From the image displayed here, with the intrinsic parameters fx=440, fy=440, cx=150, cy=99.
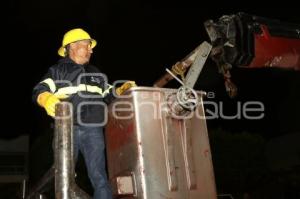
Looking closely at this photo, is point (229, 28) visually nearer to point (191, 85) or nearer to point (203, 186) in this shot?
point (191, 85)

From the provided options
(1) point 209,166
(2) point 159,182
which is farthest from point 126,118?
(1) point 209,166

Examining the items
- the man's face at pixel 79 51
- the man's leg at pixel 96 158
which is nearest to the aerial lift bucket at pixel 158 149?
the man's leg at pixel 96 158

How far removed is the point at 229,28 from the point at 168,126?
3.23ft

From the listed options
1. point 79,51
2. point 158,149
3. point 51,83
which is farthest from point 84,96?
point 158,149

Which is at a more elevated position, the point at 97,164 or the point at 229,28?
the point at 229,28

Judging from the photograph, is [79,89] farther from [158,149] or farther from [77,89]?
[158,149]

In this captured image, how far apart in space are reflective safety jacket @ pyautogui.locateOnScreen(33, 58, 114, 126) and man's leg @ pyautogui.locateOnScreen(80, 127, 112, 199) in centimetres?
9

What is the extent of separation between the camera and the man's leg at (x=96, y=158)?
3.29 metres

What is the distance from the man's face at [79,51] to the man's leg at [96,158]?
67 cm

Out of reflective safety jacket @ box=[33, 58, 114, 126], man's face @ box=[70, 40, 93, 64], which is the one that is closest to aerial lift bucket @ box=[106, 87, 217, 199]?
reflective safety jacket @ box=[33, 58, 114, 126]

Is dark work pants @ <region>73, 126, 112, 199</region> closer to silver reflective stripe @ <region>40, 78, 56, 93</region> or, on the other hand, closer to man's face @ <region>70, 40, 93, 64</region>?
silver reflective stripe @ <region>40, 78, 56, 93</region>

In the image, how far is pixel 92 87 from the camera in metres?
3.69

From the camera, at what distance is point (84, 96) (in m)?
3.61

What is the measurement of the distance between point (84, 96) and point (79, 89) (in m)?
0.07
